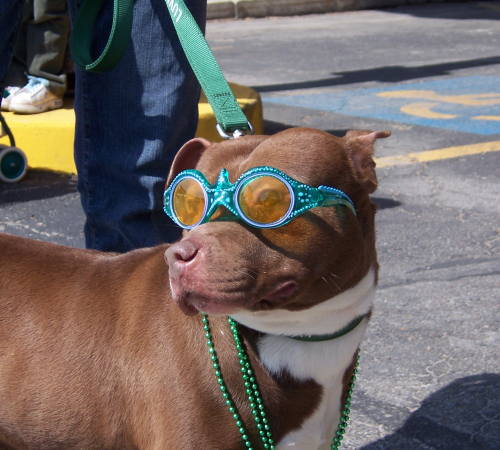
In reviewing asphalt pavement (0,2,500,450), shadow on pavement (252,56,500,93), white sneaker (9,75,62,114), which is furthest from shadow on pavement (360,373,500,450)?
shadow on pavement (252,56,500,93)

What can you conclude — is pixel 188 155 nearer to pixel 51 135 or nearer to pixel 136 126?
pixel 136 126

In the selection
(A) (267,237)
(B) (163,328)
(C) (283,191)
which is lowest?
(B) (163,328)

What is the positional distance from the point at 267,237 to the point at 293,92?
22.7 ft

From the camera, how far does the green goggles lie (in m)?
1.91

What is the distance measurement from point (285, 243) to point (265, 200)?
0.14 meters

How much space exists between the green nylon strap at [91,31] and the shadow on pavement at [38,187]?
2489mm

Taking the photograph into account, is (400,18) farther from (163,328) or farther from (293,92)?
(163,328)

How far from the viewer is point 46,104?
580cm

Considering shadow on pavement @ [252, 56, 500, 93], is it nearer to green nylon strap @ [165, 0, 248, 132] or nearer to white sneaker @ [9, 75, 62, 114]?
white sneaker @ [9, 75, 62, 114]

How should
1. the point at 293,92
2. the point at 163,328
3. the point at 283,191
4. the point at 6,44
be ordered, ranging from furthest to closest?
the point at 293,92 → the point at 6,44 → the point at 163,328 → the point at 283,191

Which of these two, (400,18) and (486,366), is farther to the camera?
(400,18)

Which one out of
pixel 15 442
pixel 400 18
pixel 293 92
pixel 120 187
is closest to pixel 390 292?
pixel 120 187

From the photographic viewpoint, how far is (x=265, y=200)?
6.26 feet

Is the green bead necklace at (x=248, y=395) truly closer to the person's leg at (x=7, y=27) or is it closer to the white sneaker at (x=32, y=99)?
the person's leg at (x=7, y=27)
